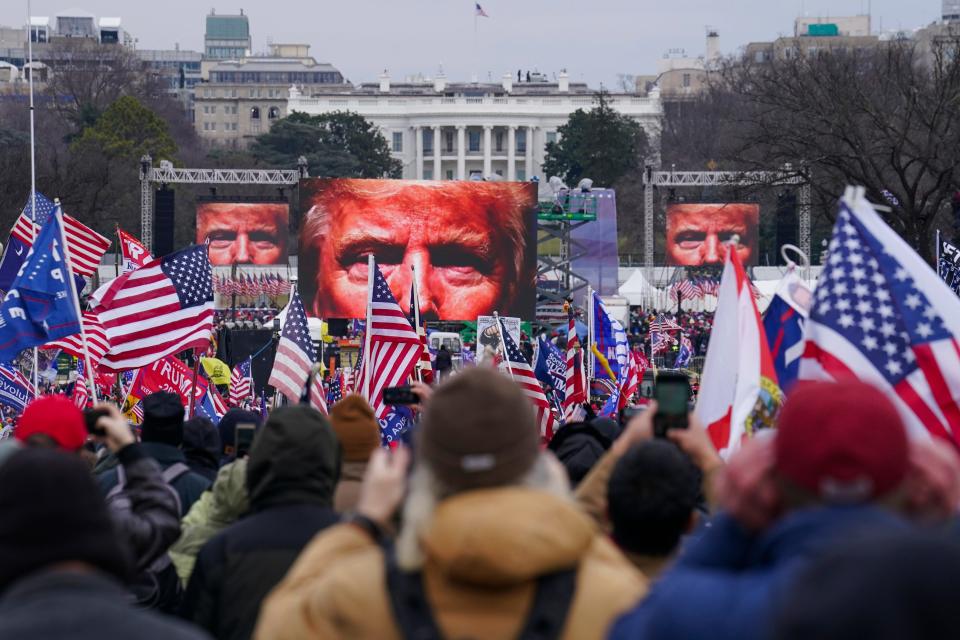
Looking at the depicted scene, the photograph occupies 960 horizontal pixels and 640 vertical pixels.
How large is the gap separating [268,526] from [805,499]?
203cm

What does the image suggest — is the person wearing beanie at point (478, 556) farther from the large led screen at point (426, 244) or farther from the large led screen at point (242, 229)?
the large led screen at point (242, 229)

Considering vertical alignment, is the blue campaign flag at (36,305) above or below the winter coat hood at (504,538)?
below

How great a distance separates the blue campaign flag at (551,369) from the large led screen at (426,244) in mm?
25386

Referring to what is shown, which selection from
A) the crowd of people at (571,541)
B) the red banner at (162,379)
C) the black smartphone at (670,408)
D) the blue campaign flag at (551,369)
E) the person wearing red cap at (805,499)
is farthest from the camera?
the blue campaign flag at (551,369)

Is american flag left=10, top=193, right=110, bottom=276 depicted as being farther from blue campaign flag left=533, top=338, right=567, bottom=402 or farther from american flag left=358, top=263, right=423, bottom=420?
american flag left=358, top=263, right=423, bottom=420

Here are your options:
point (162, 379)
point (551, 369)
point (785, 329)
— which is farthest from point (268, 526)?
point (551, 369)

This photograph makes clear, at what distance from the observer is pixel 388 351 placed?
1227cm

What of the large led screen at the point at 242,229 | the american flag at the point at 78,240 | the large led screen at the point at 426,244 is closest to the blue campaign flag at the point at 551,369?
the american flag at the point at 78,240

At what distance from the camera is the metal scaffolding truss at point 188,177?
158 feet

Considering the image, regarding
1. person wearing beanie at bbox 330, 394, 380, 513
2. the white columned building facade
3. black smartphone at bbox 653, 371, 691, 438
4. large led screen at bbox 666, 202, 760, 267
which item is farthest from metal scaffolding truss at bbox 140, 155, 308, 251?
the white columned building facade

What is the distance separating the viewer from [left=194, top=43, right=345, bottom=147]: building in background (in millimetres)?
169125

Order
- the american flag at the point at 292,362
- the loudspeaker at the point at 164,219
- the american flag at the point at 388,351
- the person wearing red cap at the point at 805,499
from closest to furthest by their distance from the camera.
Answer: the person wearing red cap at the point at 805,499, the american flag at the point at 292,362, the american flag at the point at 388,351, the loudspeaker at the point at 164,219

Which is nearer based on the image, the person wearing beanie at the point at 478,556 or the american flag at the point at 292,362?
the person wearing beanie at the point at 478,556

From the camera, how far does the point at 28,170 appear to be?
50.9m
